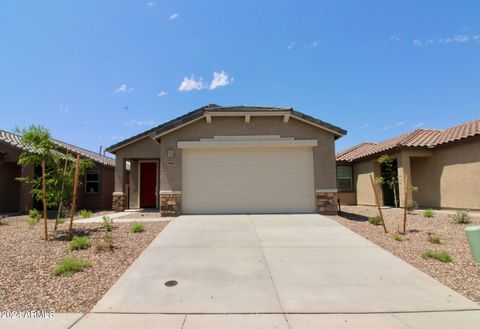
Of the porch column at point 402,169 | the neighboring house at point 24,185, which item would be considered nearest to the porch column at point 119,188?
the neighboring house at point 24,185

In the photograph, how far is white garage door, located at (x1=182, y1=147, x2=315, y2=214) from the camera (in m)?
11.7

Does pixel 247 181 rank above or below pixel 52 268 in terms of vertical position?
above

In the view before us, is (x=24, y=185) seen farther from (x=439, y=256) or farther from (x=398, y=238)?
(x=439, y=256)

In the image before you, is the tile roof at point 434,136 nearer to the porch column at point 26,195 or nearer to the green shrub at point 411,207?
the green shrub at point 411,207

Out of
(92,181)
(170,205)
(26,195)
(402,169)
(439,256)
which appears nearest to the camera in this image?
(439,256)

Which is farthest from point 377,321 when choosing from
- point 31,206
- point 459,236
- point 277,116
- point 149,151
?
point 31,206

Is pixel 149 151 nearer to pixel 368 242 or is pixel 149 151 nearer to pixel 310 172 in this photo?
pixel 310 172

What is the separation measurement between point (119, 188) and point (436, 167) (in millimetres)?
16048

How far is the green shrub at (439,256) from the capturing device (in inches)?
247

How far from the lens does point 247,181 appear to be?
11797mm

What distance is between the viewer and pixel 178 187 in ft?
38.1

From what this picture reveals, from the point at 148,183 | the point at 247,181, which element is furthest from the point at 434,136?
the point at 148,183

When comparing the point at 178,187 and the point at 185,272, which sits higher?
the point at 178,187

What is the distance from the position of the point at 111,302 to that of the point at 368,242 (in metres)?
6.16
